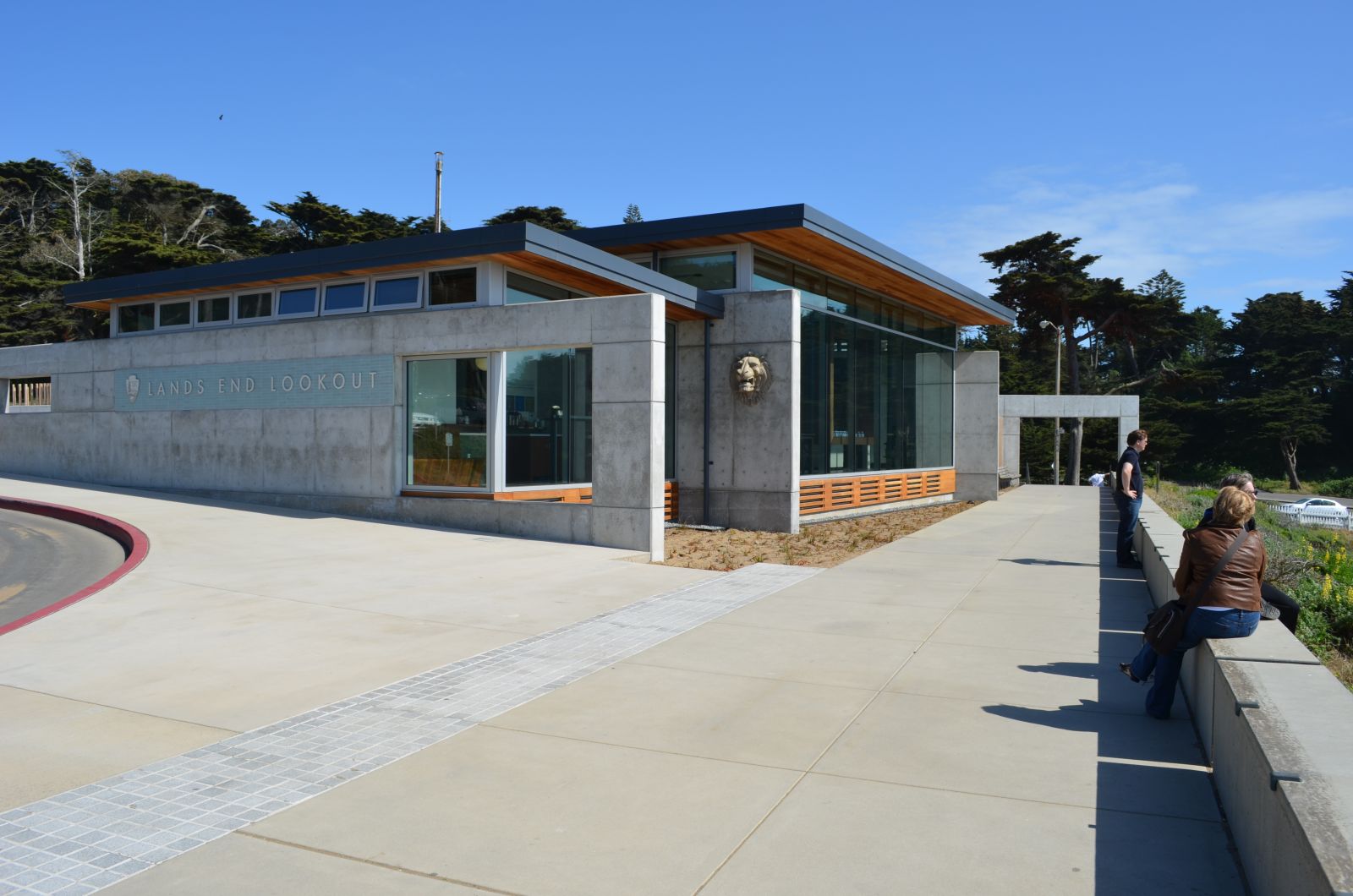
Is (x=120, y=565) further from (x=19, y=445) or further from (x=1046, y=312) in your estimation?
(x=1046, y=312)

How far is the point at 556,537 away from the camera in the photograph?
49.2 feet

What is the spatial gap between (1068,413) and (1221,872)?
35.3 m

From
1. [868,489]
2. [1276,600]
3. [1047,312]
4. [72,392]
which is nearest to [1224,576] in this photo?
[1276,600]

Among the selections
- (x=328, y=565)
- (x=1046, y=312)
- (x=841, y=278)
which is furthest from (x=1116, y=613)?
(x=1046, y=312)

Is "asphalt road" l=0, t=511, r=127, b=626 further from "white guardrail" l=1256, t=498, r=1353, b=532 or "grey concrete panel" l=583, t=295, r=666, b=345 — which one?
"white guardrail" l=1256, t=498, r=1353, b=532

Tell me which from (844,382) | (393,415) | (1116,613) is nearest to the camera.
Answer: (1116,613)

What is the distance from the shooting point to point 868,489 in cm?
2273

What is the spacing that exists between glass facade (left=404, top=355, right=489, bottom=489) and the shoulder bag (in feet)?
37.1

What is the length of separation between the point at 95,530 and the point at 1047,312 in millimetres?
51350

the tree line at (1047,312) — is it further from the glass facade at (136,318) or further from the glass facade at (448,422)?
the glass facade at (448,422)

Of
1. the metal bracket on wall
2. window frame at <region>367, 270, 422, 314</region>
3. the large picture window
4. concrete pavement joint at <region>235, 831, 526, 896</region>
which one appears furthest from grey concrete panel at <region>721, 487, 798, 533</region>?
the metal bracket on wall

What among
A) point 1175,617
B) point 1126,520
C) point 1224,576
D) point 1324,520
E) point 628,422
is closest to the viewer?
point 1224,576

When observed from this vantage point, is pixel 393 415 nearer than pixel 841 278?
Yes

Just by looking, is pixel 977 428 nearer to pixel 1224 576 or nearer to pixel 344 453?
pixel 344 453
